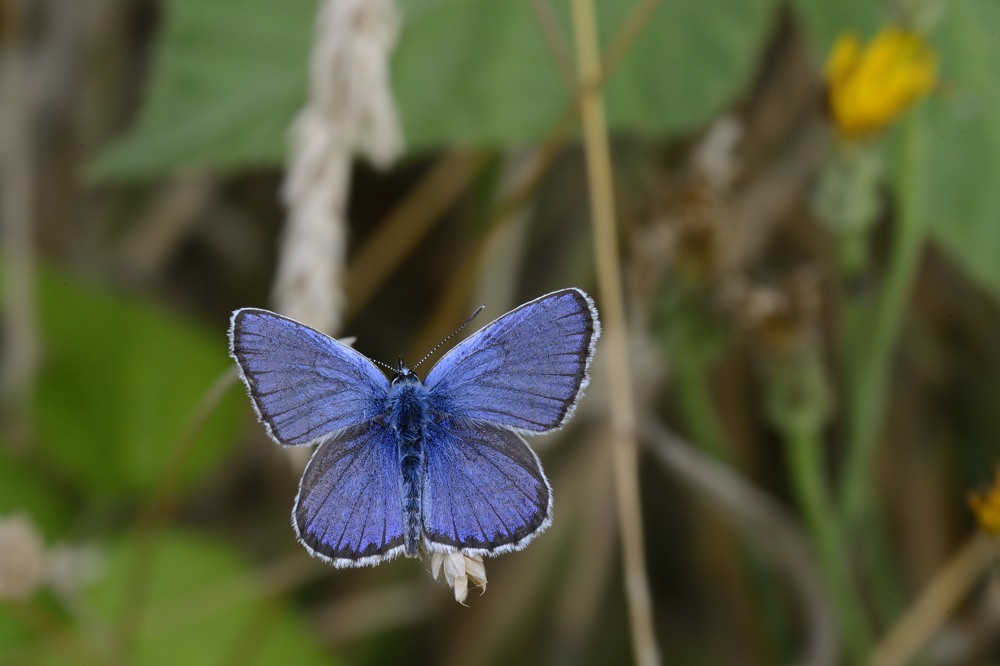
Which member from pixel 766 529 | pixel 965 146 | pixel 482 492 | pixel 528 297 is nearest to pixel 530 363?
pixel 482 492

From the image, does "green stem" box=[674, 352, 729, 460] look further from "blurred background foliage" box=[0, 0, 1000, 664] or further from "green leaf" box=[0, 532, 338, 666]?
"green leaf" box=[0, 532, 338, 666]

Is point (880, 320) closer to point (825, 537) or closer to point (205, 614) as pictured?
point (825, 537)

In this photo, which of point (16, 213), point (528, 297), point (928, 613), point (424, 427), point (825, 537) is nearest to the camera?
point (424, 427)

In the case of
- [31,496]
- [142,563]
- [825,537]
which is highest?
[31,496]

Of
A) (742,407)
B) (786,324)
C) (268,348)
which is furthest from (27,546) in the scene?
(742,407)

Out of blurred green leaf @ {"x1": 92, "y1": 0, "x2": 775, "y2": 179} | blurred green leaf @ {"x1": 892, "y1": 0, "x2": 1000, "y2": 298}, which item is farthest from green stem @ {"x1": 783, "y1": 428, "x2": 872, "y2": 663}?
blurred green leaf @ {"x1": 92, "y1": 0, "x2": 775, "y2": 179}

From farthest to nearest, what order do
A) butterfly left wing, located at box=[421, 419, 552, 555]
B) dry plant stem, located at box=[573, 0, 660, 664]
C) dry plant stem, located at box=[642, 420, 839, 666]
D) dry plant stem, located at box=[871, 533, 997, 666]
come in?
1. dry plant stem, located at box=[642, 420, 839, 666]
2. dry plant stem, located at box=[871, 533, 997, 666]
3. dry plant stem, located at box=[573, 0, 660, 664]
4. butterfly left wing, located at box=[421, 419, 552, 555]

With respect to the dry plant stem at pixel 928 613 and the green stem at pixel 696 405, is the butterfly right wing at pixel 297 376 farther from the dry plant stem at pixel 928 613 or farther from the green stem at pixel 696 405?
the dry plant stem at pixel 928 613

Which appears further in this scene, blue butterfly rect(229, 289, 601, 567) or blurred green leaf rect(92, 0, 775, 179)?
blurred green leaf rect(92, 0, 775, 179)
